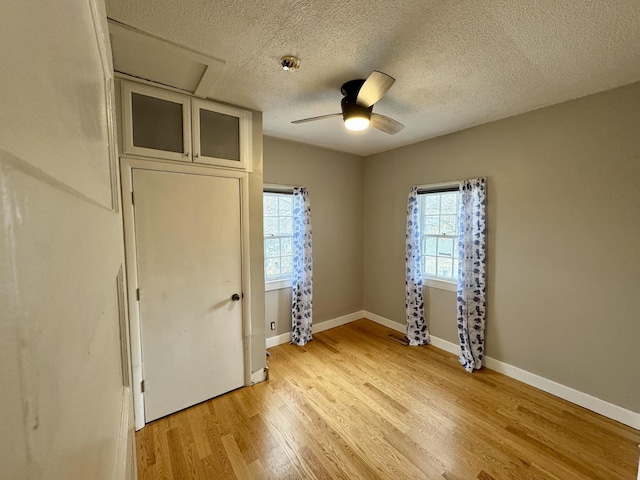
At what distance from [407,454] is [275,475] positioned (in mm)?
834

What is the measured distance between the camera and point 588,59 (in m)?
1.65

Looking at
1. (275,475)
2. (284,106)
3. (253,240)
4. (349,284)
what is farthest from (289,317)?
(284,106)

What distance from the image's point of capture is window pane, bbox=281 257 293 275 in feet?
11.0

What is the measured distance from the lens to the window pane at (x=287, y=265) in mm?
3367

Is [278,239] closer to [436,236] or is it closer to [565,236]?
[436,236]

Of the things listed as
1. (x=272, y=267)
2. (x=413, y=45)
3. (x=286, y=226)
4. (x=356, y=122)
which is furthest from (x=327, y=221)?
(x=413, y=45)

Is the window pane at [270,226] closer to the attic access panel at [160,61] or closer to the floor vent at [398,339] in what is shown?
the attic access panel at [160,61]

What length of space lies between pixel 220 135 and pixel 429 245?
254 cm

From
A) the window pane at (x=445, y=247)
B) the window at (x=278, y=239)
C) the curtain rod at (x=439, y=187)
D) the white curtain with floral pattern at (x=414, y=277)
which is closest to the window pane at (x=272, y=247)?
the window at (x=278, y=239)

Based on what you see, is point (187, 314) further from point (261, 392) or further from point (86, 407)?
point (86, 407)

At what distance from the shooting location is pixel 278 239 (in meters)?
3.32

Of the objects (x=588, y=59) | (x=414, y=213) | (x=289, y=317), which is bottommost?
(x=289, y=317)

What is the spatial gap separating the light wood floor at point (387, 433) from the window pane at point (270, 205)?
169 cm

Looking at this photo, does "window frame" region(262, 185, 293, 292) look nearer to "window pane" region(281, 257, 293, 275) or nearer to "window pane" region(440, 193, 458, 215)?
"window pane" region(281, 257, 293, 275)
